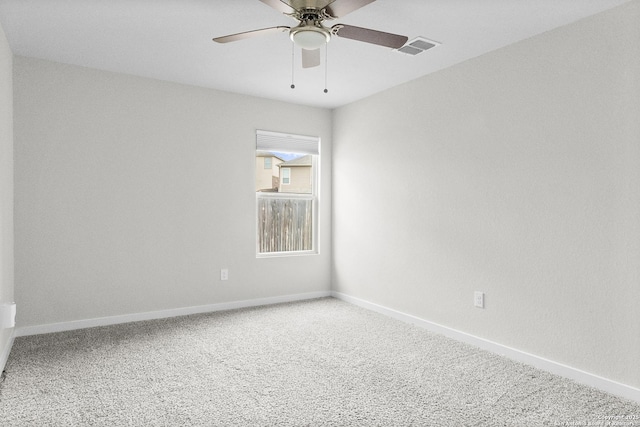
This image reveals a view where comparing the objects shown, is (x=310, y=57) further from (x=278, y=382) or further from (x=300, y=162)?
(x=300, y=162)

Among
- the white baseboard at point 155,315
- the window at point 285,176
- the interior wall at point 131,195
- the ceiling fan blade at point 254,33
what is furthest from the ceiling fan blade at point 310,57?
the white baseboard at point 155,315

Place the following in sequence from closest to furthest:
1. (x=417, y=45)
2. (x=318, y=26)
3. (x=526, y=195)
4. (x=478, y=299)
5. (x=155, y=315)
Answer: (x=318, y=26), (x=526, y=195), (x=417, y=45), (x=478, y=299), (x=155, y=315)

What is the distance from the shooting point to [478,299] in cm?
321

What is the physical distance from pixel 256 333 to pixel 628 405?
99.5 inches

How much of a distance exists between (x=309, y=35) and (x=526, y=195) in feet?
6.05

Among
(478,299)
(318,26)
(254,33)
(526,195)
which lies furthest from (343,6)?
(478,299)

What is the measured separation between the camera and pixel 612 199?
242 cm

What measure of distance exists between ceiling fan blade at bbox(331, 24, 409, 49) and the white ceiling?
10.6 inches

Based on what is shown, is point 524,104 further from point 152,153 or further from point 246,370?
point 152,153

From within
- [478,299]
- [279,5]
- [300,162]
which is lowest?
[478,299]

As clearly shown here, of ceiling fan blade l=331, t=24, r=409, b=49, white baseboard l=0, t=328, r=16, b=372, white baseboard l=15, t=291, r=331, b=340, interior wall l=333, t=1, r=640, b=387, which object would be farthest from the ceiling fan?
white baseboard l=15, t=291, r=331, b=340

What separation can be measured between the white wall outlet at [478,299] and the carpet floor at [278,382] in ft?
1.10

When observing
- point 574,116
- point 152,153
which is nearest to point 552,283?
point 574,116

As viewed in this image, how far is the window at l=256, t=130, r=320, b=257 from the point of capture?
4582mm
